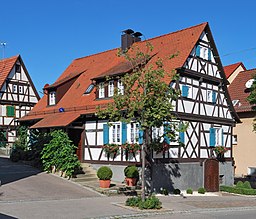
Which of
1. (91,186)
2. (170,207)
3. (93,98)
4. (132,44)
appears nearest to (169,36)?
(132,44)

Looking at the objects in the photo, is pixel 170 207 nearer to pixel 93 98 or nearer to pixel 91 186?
pixel 91 186

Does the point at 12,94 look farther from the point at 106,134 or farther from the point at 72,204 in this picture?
the point at 72,204

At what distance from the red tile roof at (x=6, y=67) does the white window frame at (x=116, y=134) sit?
71.0 feet

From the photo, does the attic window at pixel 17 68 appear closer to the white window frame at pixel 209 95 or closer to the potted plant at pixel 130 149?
the white window frame at pixel 209 95

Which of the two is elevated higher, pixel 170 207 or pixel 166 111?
pixel 166 111

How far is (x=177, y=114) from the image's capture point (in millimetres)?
24609

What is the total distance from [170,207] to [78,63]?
19482 mm

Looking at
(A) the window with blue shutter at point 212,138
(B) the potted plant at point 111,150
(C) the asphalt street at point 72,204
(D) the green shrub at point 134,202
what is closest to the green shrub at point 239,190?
(A) the window with blue shutter at point 212,138

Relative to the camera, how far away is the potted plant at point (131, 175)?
22.4m

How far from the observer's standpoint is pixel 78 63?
114ft

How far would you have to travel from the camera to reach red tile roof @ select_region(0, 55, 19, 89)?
4282 centimetres

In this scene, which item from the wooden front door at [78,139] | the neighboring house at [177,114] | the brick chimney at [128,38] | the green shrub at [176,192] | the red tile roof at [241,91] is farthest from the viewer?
the red tile roof at [241,91]

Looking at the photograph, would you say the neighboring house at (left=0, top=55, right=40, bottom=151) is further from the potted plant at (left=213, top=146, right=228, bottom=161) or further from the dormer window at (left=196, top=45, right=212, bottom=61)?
the dormer window at (left=196, top=45, right=212, bottom=61)

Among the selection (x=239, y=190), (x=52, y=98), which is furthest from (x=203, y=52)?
(x=52, y=98)
